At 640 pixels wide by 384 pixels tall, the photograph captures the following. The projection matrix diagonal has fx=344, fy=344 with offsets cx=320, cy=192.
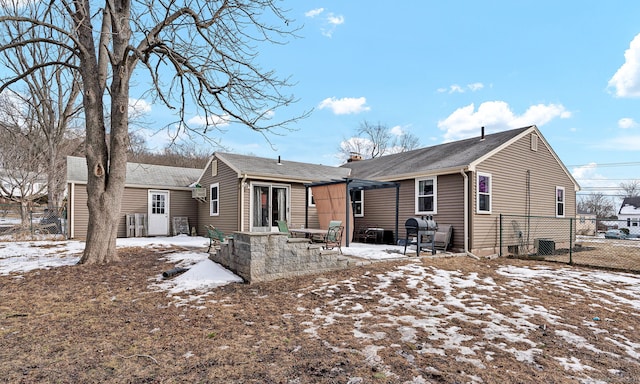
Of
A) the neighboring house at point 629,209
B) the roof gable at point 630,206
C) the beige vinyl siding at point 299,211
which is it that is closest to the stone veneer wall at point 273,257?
the beige vinyl siding at point 299,211

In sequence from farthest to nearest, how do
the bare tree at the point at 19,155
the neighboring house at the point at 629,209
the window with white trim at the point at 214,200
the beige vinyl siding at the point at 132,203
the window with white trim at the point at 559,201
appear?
the neighboring house at the point at 629,209 → the bare tree at the point at 19,155 → the beige vinyl siding at the point at 132,203 → the window with white trim at the point at 214,200 → the window with white trim at the point at 559,201

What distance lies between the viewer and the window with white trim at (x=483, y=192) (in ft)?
34.8

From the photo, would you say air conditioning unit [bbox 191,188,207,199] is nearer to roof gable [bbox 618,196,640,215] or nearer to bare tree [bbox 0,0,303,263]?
bare tree [bbox 0,0,303,263]

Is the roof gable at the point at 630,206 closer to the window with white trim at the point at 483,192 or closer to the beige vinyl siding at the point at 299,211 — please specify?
the window with white trim at the point at 483,192

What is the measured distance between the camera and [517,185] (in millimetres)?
12102

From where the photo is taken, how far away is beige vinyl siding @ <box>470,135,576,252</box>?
35.3ft

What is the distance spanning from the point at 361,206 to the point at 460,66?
739 cm

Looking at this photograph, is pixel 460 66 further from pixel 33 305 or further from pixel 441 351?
pixel 33 305

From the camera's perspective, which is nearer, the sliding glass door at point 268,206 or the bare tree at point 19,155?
the sliding glass door at point 268,206

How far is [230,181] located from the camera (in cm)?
1377

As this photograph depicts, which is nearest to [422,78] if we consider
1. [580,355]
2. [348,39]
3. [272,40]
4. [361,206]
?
[348,39]

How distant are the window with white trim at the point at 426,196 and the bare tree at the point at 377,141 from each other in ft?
81.7

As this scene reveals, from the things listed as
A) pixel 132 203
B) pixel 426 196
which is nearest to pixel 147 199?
pixel 132 203

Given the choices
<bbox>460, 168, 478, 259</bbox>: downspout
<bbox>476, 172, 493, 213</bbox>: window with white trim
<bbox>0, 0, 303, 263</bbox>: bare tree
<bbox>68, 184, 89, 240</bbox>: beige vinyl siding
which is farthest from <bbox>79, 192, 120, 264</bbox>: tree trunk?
<bbox>476, 172, 493, 213</bbox>: window with white trim
